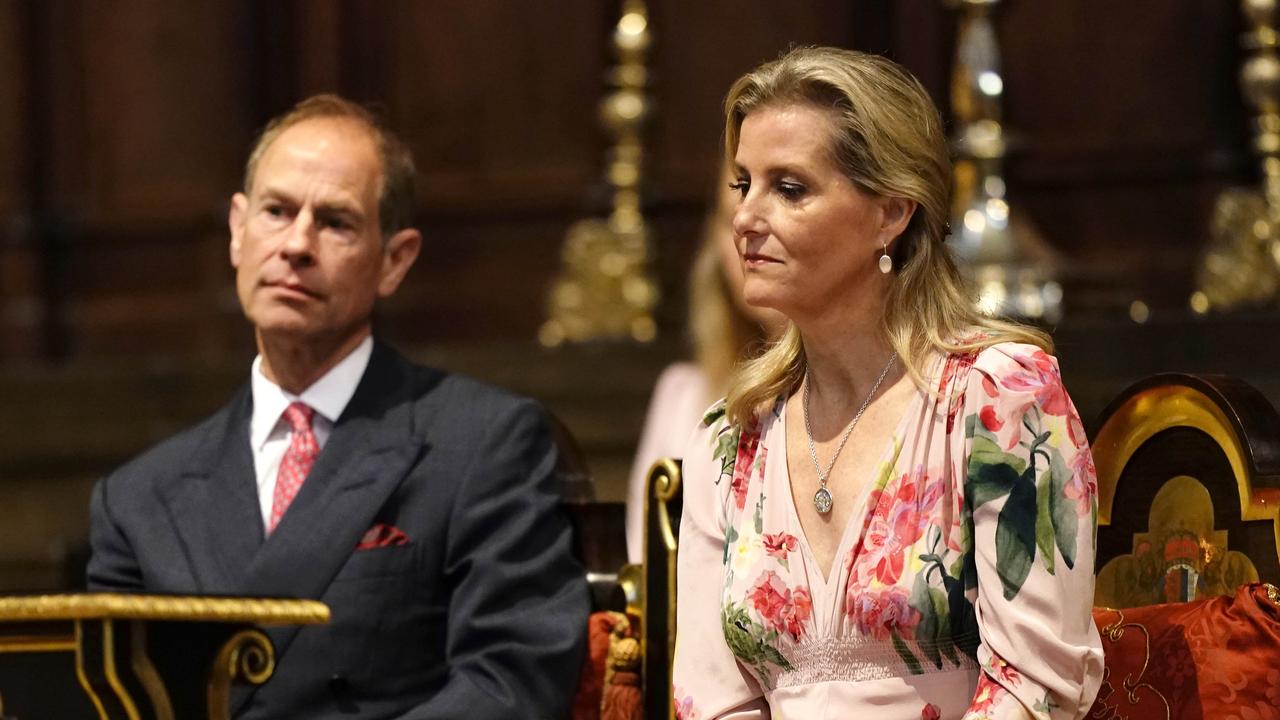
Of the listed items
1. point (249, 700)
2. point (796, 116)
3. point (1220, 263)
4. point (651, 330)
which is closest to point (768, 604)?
point (796, 116)

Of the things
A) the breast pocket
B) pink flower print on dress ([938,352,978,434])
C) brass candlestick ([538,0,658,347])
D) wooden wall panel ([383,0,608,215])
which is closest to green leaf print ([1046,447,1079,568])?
pink flower print on dress ([938,352,978,434])

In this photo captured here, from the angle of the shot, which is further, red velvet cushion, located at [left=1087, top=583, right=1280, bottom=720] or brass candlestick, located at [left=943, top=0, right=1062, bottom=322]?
brass candlestick, located at [left=943, top=0, right=1062, bottom=322]

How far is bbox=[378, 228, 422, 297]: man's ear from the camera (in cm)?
335

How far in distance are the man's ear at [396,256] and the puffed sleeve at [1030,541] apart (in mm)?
1367

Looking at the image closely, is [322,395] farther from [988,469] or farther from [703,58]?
[703,58]

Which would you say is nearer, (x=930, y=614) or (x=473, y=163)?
(x=930, y=614)

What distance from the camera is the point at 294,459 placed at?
10.6ft

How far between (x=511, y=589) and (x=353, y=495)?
1.05ft

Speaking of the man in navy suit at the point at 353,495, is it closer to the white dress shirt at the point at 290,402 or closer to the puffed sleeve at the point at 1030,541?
the white dress shirt at the point at 290,402

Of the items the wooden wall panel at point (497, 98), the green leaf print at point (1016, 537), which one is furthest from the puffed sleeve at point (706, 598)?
the wooden wall panel at point (497, 98)

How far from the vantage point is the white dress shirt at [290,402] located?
10.6 ft

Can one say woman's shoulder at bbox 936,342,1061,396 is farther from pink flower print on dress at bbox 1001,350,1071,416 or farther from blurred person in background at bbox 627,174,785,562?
blurred person in background at bbox 627,174,785,562

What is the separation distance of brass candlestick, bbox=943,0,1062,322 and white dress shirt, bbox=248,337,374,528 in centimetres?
193

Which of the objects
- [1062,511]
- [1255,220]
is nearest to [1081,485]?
[1062,511]
